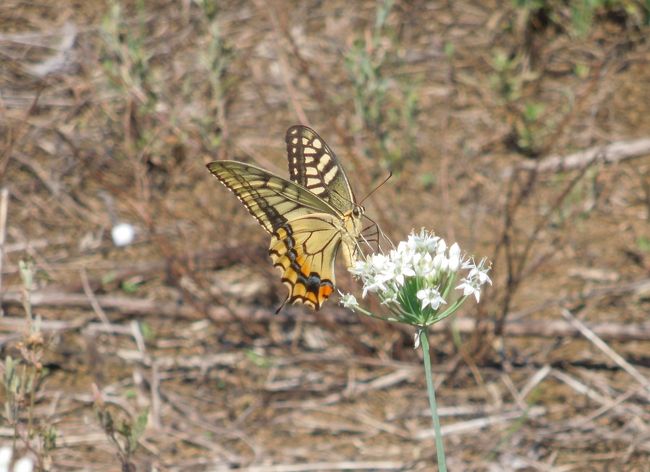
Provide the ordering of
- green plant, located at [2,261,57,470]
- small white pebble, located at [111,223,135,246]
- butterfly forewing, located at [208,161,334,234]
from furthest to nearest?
small white pebble, located at [111,223,135,246] → butterfly forewing, located at [208,161,334,234] → green plant, located at [2,261,57,470]

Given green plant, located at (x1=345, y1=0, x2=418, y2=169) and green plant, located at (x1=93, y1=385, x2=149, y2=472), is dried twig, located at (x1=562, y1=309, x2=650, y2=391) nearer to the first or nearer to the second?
green plant, located at (x1=345, y1=0, x2=418, y2=169)

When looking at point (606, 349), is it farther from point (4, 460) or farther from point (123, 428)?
point (4, 460)

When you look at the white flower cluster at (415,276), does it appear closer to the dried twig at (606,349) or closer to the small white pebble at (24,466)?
the small white pebble at (24,466)

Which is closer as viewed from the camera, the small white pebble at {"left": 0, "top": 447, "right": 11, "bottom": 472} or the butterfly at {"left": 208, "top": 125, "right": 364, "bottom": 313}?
the small white pebble at {"left": 0, "top": 447, "right": 11, "bottom": 472}

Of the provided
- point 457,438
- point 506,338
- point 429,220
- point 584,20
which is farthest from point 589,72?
point 457,438

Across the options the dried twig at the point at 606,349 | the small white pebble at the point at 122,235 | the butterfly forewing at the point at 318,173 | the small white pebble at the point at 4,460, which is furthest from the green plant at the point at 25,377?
the small white pebble at the point at 122,235

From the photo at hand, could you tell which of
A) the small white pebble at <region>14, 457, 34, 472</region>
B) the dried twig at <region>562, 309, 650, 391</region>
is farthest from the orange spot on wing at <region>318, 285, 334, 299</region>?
the dried twig at <region>562, 309, 650, 391</region>
